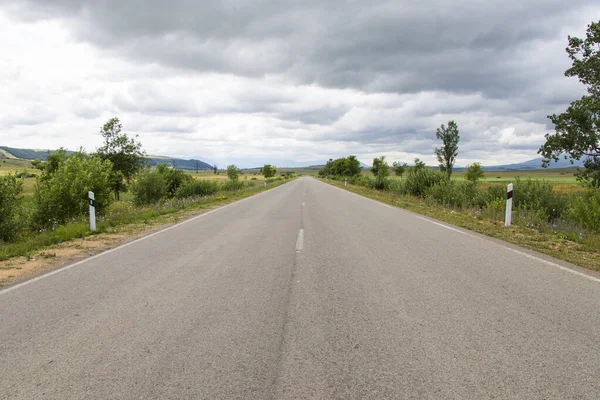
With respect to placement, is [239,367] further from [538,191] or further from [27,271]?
[538,191]

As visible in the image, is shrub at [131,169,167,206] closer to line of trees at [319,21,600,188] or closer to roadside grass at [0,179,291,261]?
roadside grass at [0,179,291,261]

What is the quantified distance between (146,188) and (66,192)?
1234 centimetres

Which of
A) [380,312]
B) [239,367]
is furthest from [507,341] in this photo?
[239,367]

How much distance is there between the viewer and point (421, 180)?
25.7 metres

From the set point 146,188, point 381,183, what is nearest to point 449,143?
point 381,183

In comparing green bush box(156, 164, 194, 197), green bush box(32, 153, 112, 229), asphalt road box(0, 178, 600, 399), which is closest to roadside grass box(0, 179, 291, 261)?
green bush box(32, 153, 112, 229)

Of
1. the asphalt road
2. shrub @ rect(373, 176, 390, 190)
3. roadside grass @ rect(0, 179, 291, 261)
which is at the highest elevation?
shrub @ rect(373, 176, 390, 190)

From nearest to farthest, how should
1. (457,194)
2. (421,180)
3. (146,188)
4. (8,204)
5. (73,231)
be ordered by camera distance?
1. (73,231)
2. (8,204)
3. (457,194)
4. (146,188)
5. (421,180)

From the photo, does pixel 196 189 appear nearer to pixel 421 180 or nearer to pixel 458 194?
pixel 421 180

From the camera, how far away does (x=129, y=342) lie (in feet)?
11.7

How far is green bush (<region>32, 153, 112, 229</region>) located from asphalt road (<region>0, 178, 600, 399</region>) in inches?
301

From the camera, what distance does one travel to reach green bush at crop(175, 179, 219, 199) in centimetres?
3477

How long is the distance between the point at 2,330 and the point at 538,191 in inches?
671

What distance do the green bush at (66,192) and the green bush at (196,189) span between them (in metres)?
20.2
